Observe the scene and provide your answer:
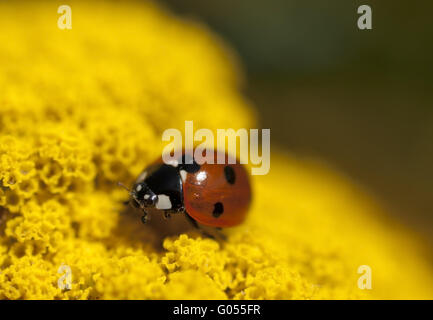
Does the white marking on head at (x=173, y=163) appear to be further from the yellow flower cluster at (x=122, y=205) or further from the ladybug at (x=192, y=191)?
the yellow flower cluster at (x=122, y=205)

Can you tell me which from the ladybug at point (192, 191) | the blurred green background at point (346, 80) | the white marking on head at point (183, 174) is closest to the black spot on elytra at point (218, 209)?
the ladybug at point (192, 191)

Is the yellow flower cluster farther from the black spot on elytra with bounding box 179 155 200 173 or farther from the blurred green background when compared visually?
the blurred green background

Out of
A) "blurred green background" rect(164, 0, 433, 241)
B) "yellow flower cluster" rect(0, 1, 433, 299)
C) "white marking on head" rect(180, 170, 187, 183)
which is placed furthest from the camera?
"blurred green background" rect(164, 0, 433, 241)

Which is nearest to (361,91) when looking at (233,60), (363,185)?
(363,185)

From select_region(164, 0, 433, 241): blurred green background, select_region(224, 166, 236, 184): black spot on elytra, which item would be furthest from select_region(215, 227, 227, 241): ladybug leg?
select_region(164, 0, 433, 241): blurred green background

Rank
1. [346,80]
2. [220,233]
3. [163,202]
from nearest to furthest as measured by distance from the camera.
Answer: [163,202] < [220,233] < [346,80]

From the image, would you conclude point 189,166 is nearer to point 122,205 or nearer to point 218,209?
point 218,209

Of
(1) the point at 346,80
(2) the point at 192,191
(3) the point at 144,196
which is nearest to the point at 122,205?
(3) the point at 144,196
